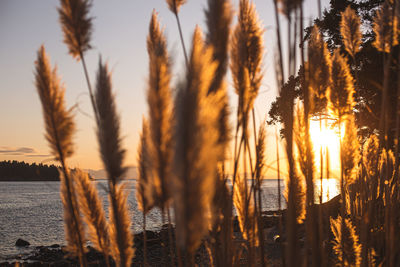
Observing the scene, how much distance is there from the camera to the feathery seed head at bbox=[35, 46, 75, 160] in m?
1.56

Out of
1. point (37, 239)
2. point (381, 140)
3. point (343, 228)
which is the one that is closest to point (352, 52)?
point (381, 140)

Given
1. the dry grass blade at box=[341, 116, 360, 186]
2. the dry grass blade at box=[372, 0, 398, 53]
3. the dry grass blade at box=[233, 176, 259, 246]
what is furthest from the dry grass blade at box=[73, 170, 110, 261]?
the dry grass blade at box=[372, 0, 398, 53]

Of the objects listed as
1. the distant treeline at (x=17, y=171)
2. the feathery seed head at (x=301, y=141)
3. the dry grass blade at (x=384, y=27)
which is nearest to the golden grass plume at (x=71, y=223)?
the feathery seed head at (x=301, y=141)

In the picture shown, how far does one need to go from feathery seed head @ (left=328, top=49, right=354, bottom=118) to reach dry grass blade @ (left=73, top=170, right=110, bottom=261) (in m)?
1.65

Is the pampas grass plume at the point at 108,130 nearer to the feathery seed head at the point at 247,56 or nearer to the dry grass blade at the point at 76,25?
the dry grass blade at the point at 76,25

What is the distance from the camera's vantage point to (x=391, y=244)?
1.81m

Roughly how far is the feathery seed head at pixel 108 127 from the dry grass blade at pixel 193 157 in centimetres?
70

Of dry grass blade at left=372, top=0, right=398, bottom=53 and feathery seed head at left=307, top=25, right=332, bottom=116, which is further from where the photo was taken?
dry grass blade at left=372, top=0, right=398, bottom=53

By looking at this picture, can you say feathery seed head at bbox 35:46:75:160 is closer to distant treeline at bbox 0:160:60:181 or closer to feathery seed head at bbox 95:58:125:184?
feathery seed head at bbox 95:58:125:184

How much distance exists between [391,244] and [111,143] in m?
1.60

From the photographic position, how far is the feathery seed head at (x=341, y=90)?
2.22 meters

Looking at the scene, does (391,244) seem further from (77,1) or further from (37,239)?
(37,239)

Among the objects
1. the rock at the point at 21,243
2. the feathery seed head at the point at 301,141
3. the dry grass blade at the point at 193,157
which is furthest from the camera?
the rock at the point at 21,243

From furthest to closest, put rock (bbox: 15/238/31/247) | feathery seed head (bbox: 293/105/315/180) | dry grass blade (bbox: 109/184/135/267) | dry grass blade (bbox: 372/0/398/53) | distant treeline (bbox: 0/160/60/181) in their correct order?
distant treeline (bbox: 0/160/60/181) < rock (bbox: 15/238/31/247) < dry grass blade (bbox: 372/0/398/53) < feathery seed head (bbox: 293/105/315/180) < dry grass blade (bbox: 109/184/135/267)
